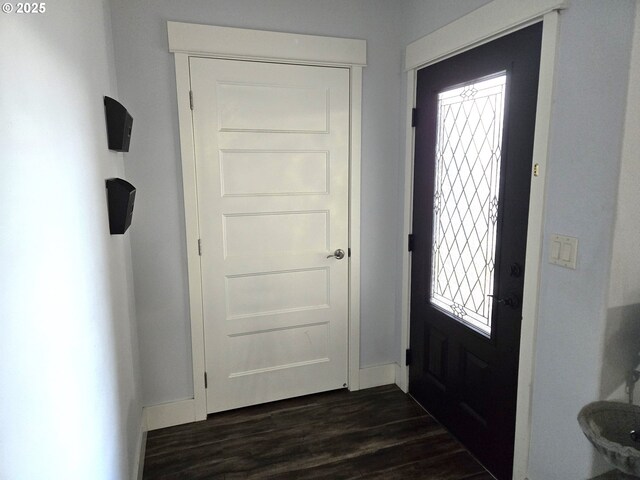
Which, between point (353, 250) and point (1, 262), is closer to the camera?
point (1, 262)

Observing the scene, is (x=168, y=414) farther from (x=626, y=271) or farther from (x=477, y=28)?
(x=477, y=28)

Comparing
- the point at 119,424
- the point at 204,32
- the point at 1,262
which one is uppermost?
the point at 204,32

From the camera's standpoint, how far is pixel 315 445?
7.63 ft

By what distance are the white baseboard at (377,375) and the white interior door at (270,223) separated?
0.26 m

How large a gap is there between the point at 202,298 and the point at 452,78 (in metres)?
1.88

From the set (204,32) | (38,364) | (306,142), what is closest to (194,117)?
(204,32)

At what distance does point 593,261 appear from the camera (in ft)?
4.93

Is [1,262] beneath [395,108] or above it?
beneath

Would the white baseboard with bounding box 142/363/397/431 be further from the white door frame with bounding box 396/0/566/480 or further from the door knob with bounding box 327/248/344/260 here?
the white door frame with bounding box 396/0/566/480

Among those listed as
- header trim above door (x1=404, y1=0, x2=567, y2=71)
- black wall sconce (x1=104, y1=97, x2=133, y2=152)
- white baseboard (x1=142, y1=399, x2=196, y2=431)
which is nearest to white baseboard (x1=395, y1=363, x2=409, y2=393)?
white baseboard (x1=142, y1=399, x2=196, y2=431)

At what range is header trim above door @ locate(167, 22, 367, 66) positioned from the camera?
7.29 feet

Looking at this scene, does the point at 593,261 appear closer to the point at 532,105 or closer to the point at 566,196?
the point at 566,196

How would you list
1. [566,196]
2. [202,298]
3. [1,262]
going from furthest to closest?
[202,298]
[566,196]
[1,262]

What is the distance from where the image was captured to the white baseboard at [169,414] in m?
2.45
